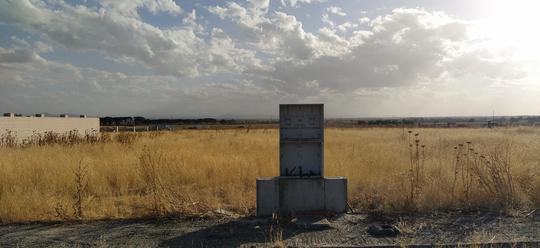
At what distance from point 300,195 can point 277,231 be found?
1.06 metres

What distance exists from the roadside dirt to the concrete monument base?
11.2 inches

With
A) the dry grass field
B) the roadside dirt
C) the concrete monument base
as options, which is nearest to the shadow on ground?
the roadside dirt

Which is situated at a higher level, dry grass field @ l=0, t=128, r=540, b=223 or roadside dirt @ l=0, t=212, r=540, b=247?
dry grass field @ l=0, t=128, r=540, b=223

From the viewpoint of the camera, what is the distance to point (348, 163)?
439 inches

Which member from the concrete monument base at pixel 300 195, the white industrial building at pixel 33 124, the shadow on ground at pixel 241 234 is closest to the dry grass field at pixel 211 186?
the concrete monument base at pixel 300 195

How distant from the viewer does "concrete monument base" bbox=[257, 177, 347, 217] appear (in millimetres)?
6211

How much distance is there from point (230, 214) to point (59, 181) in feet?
15.0

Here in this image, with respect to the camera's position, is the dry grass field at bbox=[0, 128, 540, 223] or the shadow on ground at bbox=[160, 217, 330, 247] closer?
the shadow on ground at bbox=[160, 217, 330, 247]

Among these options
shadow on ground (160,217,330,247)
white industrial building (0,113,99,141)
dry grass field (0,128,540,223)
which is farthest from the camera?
white industrial building (0,113,99,141)

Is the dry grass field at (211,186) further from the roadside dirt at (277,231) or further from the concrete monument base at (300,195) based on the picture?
the concrete monument base at (300,195)

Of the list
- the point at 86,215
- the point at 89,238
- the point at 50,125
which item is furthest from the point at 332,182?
the point at 50,125

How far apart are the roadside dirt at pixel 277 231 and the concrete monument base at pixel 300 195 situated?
29 centimetres

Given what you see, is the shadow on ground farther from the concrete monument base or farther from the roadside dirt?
the concrete monument base

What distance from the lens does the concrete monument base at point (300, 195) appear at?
6.21 metres
